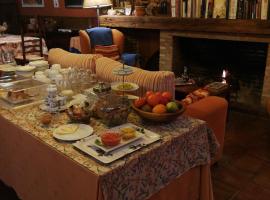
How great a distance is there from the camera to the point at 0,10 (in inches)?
283

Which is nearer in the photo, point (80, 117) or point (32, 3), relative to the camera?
point (80, 117)

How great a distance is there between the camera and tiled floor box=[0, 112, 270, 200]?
89.1 inches

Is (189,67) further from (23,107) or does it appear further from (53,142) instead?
(53,142)

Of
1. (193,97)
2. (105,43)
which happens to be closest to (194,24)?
(105,43)

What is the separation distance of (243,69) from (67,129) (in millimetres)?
3354

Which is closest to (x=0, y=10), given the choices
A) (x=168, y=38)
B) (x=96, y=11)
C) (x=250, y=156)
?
(x=96, y=11)

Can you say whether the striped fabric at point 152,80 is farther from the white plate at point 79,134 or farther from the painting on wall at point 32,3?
the painting on wall at point 32,3

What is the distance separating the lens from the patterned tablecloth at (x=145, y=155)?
129cm

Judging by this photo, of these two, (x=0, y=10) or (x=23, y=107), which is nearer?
(x=23, y=107)

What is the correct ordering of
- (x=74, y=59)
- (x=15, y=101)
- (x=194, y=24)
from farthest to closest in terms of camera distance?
(x=194, y=24), (x=74, y=59), (x=15, y=101)

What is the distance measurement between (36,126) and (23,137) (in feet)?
0.29

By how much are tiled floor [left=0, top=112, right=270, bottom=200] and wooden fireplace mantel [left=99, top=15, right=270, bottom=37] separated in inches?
44.2

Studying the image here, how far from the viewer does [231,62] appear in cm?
439

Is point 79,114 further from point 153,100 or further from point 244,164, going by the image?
point 244,164
